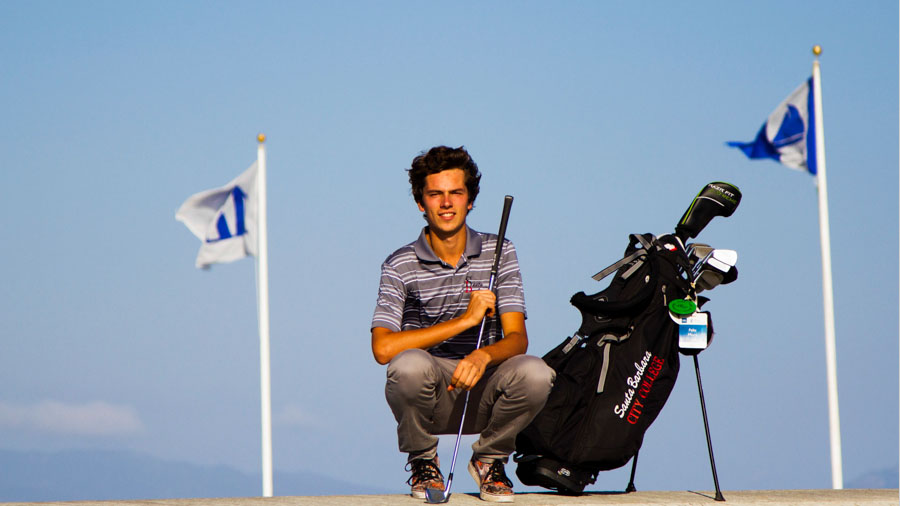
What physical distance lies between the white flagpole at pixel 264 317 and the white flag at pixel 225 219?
0.12 m

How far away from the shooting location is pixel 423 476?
4719 millimetres

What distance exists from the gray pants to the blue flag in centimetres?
693

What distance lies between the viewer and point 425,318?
16.5 feet

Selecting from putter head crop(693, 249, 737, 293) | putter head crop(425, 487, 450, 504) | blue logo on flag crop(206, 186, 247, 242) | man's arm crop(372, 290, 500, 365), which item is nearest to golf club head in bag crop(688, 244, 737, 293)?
putter head crop(693, 249, 737, 293)

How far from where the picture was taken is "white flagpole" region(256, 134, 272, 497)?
10.6m

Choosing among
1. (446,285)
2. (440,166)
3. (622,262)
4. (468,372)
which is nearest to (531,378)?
(468,372)

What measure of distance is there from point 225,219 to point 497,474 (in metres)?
7.18

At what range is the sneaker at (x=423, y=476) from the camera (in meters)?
4.69

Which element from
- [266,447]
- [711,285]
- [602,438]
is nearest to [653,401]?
[602,438]

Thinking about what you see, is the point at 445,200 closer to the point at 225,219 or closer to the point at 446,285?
the point at 446,285

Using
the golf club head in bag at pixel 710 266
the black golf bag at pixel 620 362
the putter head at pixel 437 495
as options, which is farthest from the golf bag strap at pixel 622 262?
the putter head at pixel 437 495

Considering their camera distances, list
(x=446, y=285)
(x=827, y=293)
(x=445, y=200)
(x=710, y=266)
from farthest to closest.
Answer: (x=827, y=293) → (x=710, y=266) → (x=446, y=285) → (x=445, y=200)

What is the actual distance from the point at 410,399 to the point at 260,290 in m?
6.62

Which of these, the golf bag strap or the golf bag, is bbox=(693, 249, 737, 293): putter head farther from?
the golf bag strap
